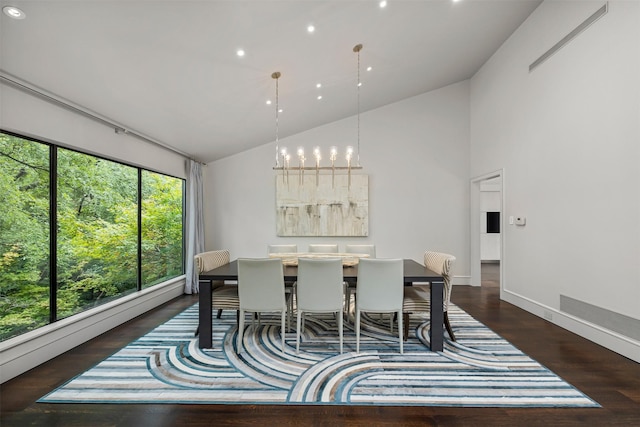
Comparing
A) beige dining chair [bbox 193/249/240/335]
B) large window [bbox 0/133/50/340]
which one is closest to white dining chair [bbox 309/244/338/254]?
beige dining chair [bbox 193/249/240/335]

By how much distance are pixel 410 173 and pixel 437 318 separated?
132 inches

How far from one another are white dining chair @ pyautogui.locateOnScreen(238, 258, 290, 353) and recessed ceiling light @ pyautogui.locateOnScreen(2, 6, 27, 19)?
2256 mm

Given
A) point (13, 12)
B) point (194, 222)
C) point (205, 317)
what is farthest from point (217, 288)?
point (13, 12)

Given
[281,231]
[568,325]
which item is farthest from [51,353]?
[568,325]

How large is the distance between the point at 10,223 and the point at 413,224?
540cm

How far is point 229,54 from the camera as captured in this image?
2734 millimetres

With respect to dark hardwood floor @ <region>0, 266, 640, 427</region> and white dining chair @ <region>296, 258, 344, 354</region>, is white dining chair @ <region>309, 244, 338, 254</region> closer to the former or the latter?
white dining chair @ <region>296, 258, 344, 354</region>

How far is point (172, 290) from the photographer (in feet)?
15.0

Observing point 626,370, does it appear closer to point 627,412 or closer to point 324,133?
point 627,412

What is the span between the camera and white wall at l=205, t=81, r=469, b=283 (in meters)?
5.43

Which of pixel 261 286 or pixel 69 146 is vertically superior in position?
pixel 69 146

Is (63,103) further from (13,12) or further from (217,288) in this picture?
(217,288)

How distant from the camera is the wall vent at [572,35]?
2.84m

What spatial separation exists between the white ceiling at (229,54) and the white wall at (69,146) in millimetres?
201
